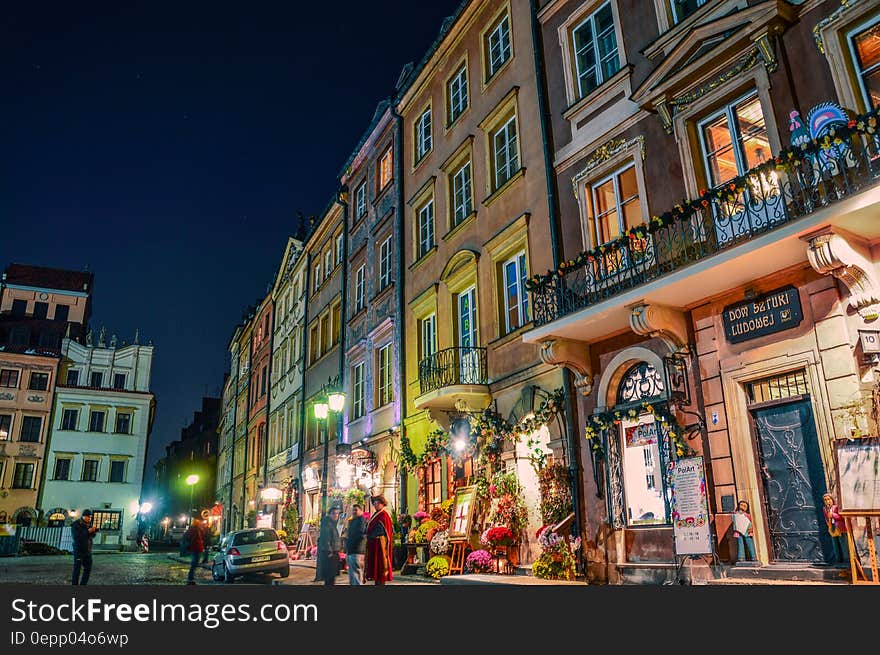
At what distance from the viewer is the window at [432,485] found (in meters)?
18.0

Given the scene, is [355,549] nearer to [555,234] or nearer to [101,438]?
[555,234]

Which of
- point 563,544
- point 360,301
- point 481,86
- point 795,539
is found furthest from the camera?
point 360,301

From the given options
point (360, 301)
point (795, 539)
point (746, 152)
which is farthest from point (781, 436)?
Result: point (360, 301)

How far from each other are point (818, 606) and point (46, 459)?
5718 cm

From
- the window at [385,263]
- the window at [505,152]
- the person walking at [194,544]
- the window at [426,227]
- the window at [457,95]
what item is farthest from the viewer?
the window at [385,263]

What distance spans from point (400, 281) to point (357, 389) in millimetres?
5480

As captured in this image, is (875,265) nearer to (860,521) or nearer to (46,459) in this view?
(860,521)

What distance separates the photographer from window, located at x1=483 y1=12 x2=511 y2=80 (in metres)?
17.6

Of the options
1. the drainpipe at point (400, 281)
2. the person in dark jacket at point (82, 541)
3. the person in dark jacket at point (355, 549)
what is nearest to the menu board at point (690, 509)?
the person in dark jacket at point (355, 549)

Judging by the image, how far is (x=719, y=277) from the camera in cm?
998

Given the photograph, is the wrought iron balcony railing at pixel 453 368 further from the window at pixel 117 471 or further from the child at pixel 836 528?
the window at pixel 117 471

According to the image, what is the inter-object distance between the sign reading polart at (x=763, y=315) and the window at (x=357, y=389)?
619 inches

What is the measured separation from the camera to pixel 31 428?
51.3 metres

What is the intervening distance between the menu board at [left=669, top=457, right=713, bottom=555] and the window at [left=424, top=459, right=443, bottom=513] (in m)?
8.33
